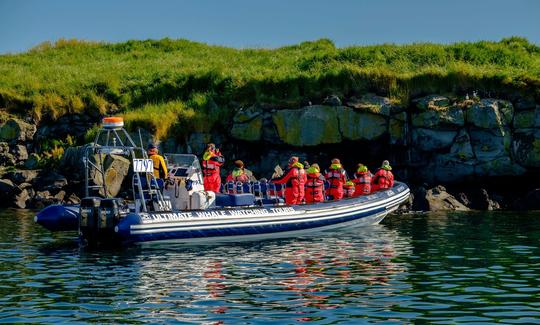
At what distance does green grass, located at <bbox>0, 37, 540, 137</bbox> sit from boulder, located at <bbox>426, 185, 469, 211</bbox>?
4.42 meters

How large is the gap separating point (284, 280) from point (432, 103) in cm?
2055

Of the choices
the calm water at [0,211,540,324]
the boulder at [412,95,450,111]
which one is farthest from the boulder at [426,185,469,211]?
the calm water at [0,211,540,324]

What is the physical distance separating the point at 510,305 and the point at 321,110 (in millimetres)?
22139

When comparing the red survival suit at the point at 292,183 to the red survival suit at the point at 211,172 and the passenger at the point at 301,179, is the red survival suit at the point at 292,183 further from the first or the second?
the red survival suit at the point at 211,172

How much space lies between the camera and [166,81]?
138ft

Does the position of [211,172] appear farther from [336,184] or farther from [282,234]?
[336,184]

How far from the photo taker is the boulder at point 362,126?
32906 mm

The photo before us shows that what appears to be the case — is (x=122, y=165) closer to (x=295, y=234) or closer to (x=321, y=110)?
(x=321, y=110)

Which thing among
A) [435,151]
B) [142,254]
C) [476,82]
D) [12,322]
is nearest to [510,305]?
[12,322]

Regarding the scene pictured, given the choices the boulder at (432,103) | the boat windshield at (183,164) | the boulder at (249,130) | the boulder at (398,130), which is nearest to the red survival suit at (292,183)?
the boat windshield at (183,164)

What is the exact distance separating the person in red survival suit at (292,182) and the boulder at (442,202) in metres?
9.05

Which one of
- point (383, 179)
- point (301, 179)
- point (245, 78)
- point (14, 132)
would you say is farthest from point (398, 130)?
point (14, 132)

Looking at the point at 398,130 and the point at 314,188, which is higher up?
the point at 398,130

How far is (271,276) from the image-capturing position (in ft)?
47.5
